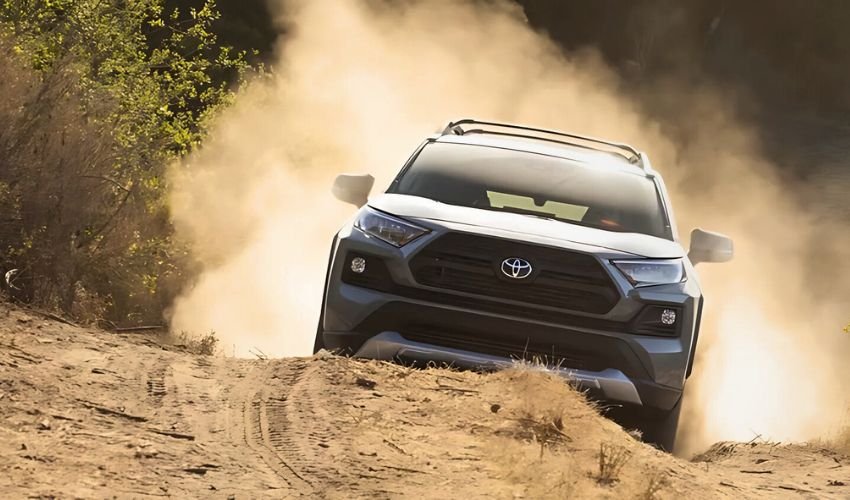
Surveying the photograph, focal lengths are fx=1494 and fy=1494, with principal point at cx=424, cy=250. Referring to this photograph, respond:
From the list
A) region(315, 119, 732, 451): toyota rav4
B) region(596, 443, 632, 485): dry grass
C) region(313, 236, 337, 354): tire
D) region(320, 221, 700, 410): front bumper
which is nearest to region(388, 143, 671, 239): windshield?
region(315, 119, 732, 451): toyota rav4

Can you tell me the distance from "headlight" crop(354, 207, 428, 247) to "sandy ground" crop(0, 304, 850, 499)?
0.68 metres

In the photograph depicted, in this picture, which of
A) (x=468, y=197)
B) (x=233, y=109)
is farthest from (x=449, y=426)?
(x=233, y=109)

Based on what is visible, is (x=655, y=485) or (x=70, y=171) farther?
(x=70, y=171)

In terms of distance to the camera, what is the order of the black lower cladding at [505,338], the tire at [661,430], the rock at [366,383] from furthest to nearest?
the tire at [661,430] → the black lower cladding at [505,338] → the rock at [366,383]

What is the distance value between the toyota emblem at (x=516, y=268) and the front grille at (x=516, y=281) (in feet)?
0.07

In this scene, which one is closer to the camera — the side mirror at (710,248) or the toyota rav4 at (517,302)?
the toyota rav4 at (517,302)

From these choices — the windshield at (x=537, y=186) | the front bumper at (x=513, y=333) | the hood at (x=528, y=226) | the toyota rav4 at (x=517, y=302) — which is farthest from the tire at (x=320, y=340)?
the windshield at (x=537, y=186)

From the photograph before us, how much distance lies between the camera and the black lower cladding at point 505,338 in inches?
303

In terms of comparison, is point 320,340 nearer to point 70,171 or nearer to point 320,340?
point 320,340

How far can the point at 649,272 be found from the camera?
781 cm

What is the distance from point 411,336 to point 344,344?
1.33 ft

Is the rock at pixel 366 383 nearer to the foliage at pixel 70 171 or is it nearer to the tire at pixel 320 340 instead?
the tire at pixel 320 340

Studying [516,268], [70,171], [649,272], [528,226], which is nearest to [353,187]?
[528,226]

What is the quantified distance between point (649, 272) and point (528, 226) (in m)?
0.69
